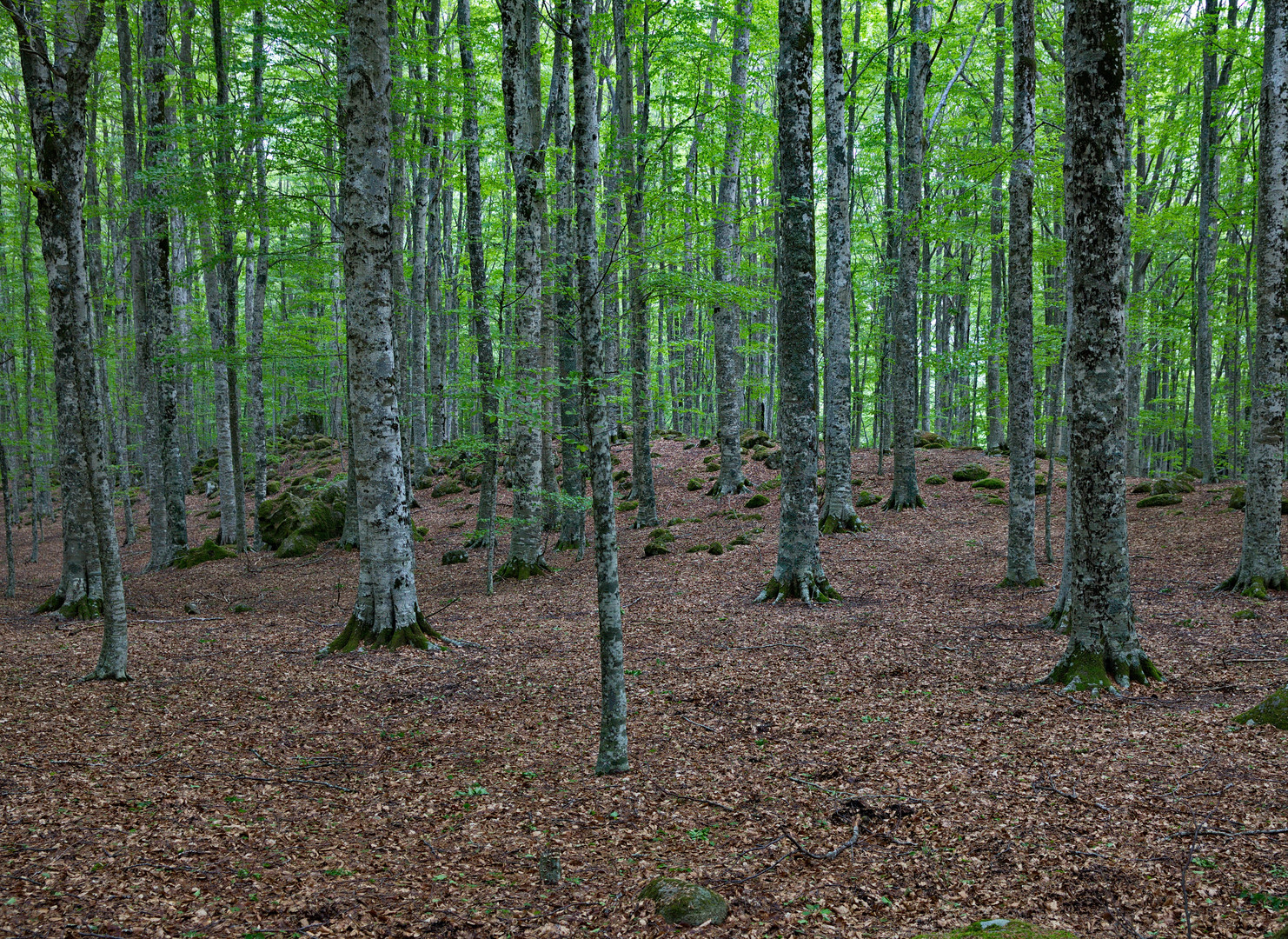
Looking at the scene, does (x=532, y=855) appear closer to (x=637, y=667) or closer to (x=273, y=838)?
(x=273, y=838)

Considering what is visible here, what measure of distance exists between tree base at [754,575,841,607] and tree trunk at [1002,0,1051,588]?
2.49 metres

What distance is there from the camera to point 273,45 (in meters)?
11.8

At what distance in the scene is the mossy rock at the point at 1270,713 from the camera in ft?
16.1

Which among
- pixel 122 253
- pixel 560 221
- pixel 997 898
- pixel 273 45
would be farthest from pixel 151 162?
pixel 122 253

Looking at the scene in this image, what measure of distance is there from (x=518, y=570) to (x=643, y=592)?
2.62m

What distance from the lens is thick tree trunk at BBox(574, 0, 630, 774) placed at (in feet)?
15.4

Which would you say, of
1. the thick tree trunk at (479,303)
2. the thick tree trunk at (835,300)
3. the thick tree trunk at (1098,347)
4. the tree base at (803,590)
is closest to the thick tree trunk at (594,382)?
the thick tree trunk at (1098,347)

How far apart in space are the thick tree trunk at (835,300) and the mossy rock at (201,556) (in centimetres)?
1249

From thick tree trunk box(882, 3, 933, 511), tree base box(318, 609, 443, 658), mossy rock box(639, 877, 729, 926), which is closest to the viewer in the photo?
mossy rock box(639, 877, 729, 926)

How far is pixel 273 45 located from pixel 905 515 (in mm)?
14211

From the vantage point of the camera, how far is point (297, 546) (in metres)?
16.0

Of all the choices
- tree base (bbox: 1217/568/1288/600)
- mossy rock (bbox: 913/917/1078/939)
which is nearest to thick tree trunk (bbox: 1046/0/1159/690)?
mossy rock (bbox: 913/917/1078/939)

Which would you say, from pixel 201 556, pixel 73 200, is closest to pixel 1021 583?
pixel 73 200

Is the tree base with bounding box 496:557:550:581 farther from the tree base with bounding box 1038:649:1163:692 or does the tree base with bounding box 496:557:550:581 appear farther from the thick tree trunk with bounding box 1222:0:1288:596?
the thick tree trunk with bounding box 1222:0:1288:596
